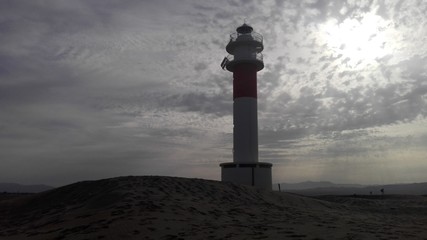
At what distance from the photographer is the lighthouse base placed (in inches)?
1195

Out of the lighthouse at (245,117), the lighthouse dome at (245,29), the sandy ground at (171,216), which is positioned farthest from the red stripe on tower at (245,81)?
the sandy ground at (171,216)

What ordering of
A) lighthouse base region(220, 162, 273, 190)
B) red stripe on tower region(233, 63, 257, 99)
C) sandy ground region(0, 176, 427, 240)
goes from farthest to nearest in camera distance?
red stripe on tower region(233, 63, 257, 99)
lighthouse base region(220, 162, 273, 190)
sandy ground region(0, 176, 427, 240)

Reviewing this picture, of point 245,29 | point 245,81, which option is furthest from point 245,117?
point 245,29

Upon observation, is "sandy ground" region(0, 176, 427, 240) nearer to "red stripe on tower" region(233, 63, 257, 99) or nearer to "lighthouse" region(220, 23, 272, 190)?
"lighthouse" region(220, 23, 272, 190)

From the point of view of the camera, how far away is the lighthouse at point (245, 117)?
3062cm

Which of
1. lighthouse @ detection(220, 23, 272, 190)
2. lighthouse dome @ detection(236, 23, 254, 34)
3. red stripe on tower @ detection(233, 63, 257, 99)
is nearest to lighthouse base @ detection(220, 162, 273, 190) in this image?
lighthouse @ detection(220, 23, 272, 190)

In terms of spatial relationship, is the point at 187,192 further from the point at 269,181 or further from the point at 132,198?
the point at 269,181

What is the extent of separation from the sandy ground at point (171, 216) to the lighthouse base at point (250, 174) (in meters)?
5.95

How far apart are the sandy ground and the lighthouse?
6.33 metres

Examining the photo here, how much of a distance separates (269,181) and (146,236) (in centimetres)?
2081

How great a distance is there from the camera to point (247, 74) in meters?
32.3

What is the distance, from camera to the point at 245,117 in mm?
31656

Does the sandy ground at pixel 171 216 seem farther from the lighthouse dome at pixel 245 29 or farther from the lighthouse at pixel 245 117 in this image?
the lighthouse dome at pixel 245 29

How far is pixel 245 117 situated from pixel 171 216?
1824 cm
